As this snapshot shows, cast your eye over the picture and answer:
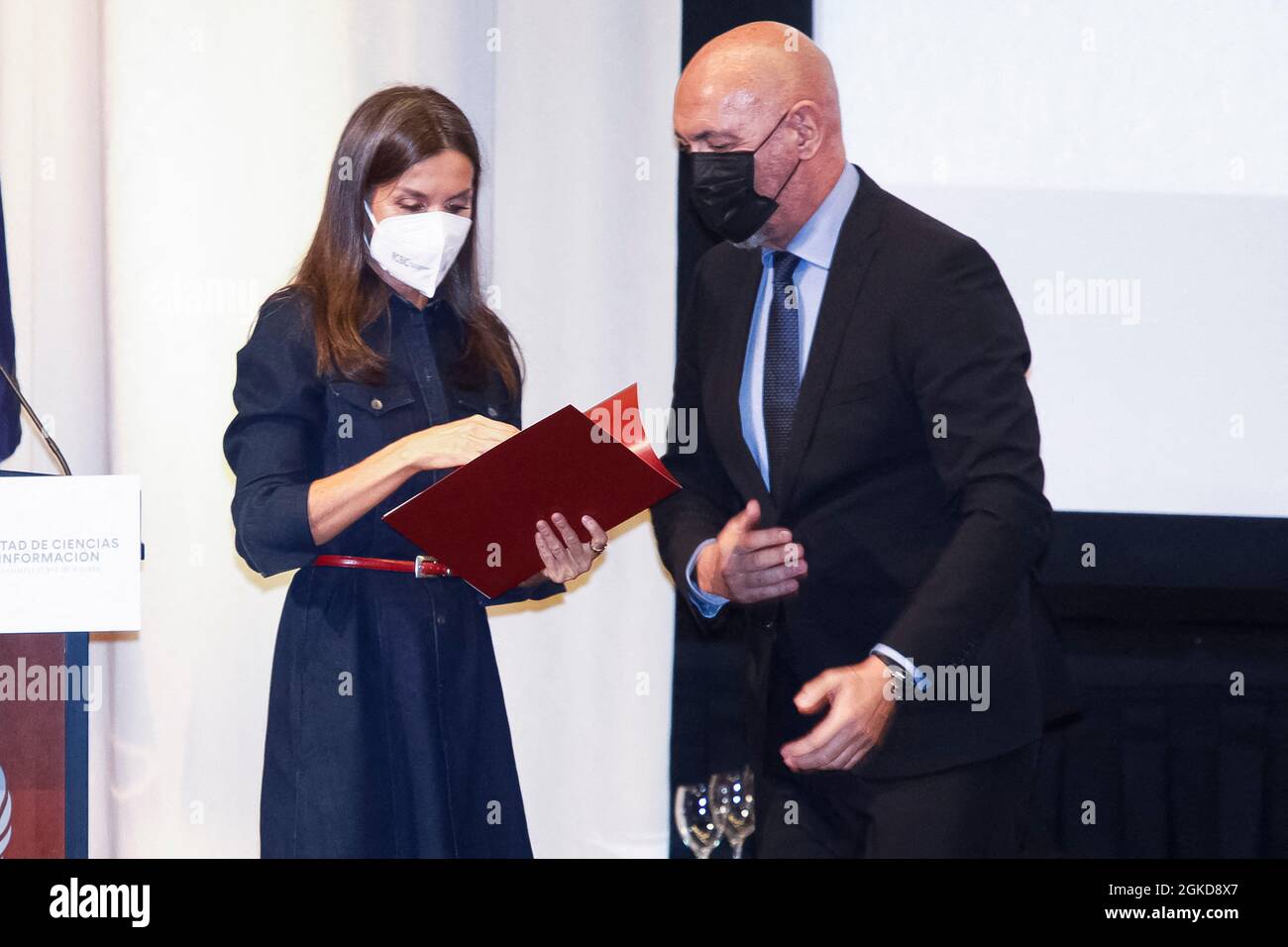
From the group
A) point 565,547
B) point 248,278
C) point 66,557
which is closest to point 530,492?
point 565,547

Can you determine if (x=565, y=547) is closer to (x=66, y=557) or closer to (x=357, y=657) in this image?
(x=357, y=657)

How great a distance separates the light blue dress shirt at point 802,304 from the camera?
2.65m

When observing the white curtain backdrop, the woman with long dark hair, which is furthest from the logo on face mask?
the white curtain backdrop

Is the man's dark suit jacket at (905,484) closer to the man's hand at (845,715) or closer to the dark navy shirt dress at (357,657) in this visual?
the man's hand at (845,715)

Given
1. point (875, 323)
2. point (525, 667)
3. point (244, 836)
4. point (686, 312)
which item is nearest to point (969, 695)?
point (875, 323)

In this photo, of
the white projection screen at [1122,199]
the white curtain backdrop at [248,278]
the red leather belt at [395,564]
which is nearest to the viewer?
the red leather belt at [395,564]

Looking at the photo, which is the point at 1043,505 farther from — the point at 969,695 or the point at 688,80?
the point at 688,80

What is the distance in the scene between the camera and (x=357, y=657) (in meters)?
2.48

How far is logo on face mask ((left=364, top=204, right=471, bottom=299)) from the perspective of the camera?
101 inches

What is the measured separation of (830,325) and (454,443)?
2.56 ft

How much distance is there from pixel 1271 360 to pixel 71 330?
9.70ft

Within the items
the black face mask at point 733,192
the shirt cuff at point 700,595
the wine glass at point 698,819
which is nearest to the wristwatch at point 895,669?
the shirt cuff at point 700,595

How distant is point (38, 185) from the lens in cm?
326

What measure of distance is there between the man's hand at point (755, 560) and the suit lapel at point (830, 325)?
0.55 ft
